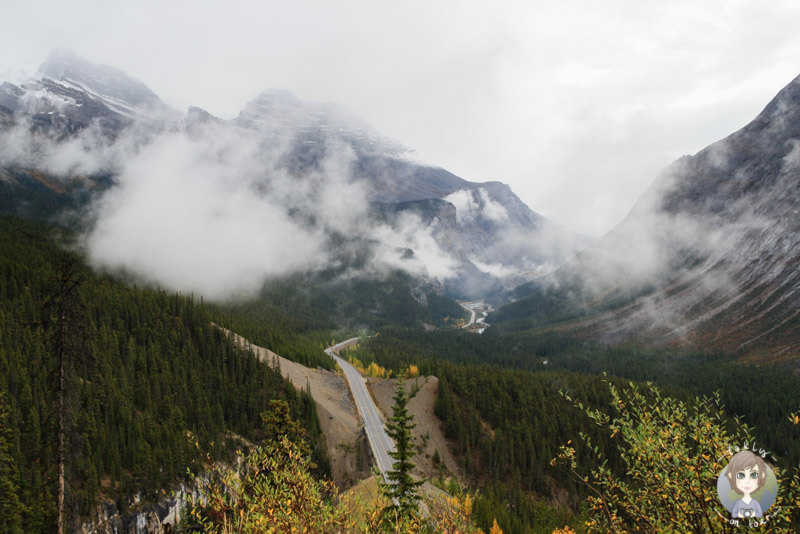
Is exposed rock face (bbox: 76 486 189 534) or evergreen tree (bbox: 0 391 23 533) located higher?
evergreen tree (bbox: 0 391 23 533)

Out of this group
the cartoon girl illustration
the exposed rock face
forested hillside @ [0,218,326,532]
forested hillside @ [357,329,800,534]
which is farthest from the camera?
forested hillside @ [357,329,800,534]

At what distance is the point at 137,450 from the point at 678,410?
249ft

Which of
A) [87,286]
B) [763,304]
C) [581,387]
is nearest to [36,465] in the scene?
[87,286]

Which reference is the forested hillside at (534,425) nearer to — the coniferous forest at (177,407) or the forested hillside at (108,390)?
the coniferous forest at (177,407)

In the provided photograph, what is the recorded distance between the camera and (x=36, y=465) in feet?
164

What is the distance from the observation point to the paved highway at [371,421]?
77287mm

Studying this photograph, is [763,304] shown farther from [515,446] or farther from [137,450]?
[137,450]

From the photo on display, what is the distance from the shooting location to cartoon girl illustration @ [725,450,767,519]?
827 cm

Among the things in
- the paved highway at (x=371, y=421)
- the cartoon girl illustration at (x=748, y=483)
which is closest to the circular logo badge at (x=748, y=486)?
the cartoon girl illustration at (x=748, y=483)

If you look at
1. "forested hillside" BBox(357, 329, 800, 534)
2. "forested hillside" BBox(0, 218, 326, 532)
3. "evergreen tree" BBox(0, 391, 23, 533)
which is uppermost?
"forested hillside" BBox(0, 218, 326, 532)

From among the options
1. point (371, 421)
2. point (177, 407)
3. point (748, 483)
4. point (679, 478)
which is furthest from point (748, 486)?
point (371, 421)

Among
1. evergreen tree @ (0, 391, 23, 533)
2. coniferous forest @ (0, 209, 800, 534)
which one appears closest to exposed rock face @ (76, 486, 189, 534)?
coniferous forest @ (0, 209, 800, 534)

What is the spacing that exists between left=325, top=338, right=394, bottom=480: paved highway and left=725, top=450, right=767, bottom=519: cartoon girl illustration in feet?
171

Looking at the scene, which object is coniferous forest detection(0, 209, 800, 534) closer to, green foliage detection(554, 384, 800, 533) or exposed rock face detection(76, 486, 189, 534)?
exposed rock face detection(76, 486, 189, 534)
